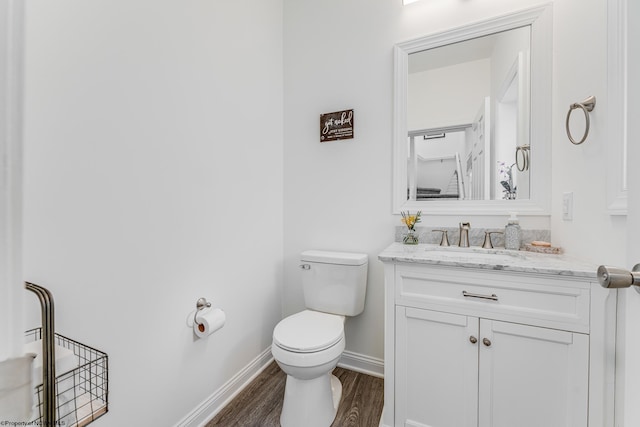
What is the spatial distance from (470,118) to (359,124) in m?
0.65

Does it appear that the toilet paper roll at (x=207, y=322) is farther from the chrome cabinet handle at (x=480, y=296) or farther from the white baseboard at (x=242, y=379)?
the chrome cabinet handle at (x=480, y=296)

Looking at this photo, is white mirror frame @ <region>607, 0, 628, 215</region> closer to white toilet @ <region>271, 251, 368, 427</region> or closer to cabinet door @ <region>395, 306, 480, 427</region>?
cabinet door @ <region>395, 306, 480, 427</region>

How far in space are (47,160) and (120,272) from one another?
17.6 inches

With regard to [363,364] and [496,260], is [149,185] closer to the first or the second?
[496,260]

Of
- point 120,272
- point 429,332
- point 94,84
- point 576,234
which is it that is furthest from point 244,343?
point 576,234

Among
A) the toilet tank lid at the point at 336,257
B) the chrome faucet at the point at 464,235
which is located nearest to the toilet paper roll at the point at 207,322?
the toilet tank lid at the point at 336,257

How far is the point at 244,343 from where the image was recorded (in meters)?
1.74

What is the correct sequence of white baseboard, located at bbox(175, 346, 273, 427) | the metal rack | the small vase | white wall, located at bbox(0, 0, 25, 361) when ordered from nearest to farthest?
white wall, located at bbox(0, 0, 25, 361), the metal rack, white baseboard, located at bbox(175, 346, 273, 427), the small vase

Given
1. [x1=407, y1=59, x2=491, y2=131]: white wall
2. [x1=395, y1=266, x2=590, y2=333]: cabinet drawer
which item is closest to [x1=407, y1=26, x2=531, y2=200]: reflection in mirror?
[x1=407, y1=59, x2=491, y2=131]: white wall

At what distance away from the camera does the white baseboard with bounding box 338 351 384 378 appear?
1.84 metres

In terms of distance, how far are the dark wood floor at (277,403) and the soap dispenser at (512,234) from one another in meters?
→ 1.09

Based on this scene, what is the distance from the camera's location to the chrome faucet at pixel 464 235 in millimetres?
1589

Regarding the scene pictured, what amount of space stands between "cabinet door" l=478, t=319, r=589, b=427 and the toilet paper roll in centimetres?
117

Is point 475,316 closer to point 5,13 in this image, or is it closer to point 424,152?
point 424,152
